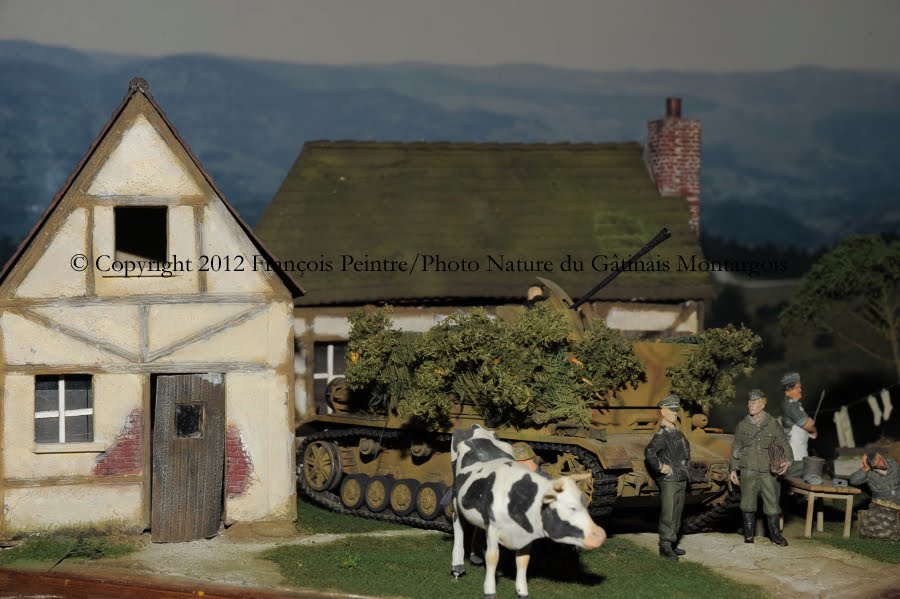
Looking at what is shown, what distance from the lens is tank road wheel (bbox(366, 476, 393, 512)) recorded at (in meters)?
18.7

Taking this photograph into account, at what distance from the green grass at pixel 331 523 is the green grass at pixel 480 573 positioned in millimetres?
990

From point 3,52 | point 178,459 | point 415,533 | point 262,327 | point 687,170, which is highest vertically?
point 3,52

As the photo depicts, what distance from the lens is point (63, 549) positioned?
52.7 ft

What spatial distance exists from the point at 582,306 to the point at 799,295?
7.58 m

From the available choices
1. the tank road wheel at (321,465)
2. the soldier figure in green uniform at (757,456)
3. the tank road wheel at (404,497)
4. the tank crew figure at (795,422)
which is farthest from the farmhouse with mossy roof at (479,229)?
the soldier figure in green uniform at (757,456)

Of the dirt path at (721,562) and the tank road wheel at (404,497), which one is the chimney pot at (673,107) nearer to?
the dirt path at (721,562)

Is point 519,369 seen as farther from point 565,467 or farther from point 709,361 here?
point 709,361

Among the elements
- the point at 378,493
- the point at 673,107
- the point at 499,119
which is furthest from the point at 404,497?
the point at 499,119

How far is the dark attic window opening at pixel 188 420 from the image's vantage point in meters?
16.9

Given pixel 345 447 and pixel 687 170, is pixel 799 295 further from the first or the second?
pixel 345 447

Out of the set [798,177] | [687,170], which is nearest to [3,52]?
[687,170]

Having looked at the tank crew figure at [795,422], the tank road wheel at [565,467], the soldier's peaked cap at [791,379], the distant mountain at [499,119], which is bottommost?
the tank road wheel at [565,467]

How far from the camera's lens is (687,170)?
85.2 ft

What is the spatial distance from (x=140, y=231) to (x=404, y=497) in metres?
5.90
